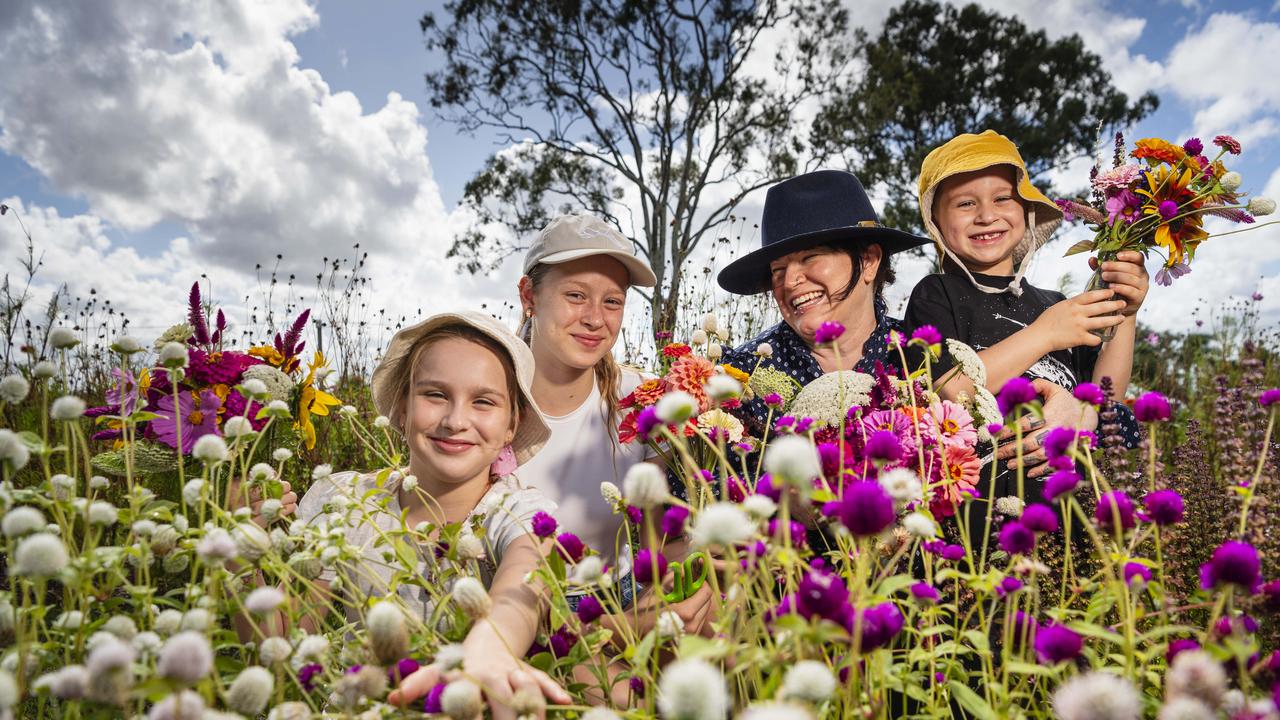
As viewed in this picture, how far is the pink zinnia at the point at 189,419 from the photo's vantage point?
70.1 inches

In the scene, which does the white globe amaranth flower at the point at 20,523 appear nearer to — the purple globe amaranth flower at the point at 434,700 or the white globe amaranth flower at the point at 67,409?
the white globe amaranth flower at the point at 67,409

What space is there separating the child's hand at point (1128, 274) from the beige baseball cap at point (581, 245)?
153 cm

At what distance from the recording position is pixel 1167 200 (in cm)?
183

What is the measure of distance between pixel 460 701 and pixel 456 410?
125 centimetres

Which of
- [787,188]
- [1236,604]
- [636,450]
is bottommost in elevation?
[1236,604]

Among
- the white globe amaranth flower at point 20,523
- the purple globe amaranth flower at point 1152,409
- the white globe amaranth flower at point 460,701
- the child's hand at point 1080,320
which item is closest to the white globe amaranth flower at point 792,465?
the white globe amaranth flower at point 460,701

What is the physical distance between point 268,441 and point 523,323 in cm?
124

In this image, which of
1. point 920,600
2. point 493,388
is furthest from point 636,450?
point 920,600

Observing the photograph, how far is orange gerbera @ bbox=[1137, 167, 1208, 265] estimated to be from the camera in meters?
1.84

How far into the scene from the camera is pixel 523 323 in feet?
10.5

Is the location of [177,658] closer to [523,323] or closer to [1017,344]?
[1017,344]

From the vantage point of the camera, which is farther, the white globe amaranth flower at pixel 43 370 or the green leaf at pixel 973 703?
the white globe amaranth flower at pixel 43 370

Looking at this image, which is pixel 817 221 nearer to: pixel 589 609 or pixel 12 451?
pixel 589 609

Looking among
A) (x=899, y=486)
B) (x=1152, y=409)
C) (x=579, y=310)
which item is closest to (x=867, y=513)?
(x=899, y=486)
